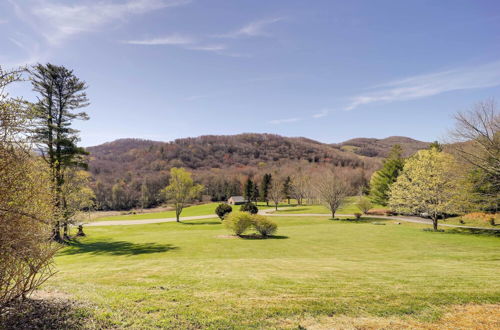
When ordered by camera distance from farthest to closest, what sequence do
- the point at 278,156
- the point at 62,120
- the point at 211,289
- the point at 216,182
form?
the point at 278,156 < the point at 216,182 < the point at 62,120 < the point at 211,289

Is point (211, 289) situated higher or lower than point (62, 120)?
lower

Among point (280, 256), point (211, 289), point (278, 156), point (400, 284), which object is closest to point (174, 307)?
point (211, 289)

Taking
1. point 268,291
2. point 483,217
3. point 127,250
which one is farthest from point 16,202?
point 483,217

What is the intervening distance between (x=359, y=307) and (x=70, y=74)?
32.0 m

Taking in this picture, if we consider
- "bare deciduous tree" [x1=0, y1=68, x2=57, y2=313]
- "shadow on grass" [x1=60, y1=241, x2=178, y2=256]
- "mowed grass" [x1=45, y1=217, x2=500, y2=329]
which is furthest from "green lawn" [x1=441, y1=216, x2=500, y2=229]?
"bare deciduous tree" [x1=0, y1=68, x2=57, y2=313]

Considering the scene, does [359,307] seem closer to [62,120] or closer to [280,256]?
[280,256]

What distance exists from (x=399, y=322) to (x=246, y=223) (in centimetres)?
1946

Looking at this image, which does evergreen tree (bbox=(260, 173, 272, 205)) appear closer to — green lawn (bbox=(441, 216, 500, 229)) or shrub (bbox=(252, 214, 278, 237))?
green lawn (bbox=(441, 216, 500, 229))

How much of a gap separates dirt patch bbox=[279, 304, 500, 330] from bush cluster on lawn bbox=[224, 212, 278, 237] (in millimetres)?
18904

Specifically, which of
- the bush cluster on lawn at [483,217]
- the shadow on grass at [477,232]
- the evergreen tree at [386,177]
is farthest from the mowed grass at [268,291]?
the evergreen tree at [386,177]

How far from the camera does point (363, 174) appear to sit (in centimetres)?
11612

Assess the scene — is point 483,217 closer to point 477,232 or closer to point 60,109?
point 477,232

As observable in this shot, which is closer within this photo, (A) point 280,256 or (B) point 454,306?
(B) point 454,306

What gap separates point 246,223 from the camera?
83.1ft
